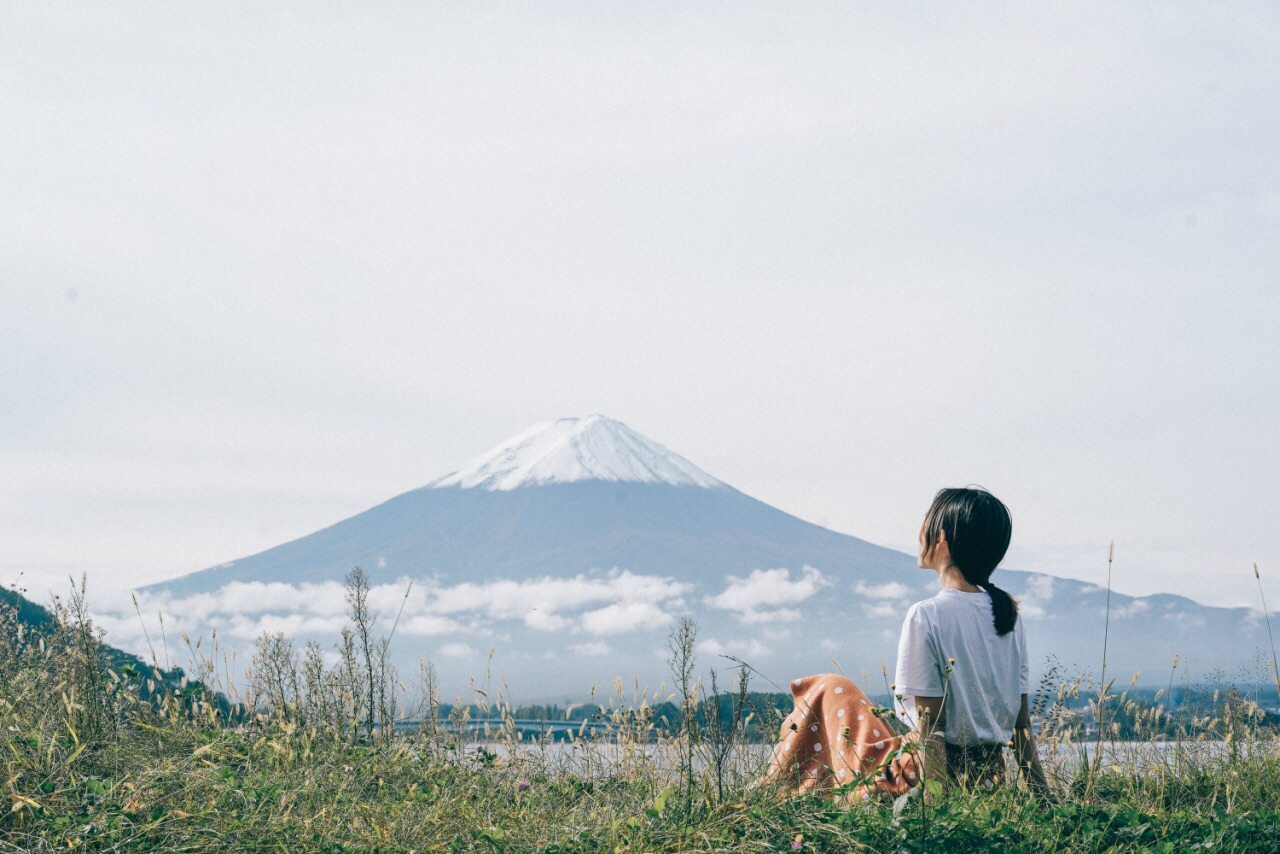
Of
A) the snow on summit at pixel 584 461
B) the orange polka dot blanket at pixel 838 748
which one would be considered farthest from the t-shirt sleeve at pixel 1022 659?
the snow on summit at pixel 584 461

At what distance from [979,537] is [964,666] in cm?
45

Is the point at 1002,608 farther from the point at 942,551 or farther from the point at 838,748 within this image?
the point at 838,748

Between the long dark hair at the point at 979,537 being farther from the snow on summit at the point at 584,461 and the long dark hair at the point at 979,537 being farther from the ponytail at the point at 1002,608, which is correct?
the snow on summit at the point at 584,461

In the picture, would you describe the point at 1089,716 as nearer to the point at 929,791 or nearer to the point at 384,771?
the point at 929,791

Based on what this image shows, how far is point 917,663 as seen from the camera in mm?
3609

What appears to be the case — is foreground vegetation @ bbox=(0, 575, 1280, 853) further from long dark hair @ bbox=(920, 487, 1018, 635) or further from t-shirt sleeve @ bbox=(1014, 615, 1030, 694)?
long dark hair @ bbox=(920, 487, 1018, 635)

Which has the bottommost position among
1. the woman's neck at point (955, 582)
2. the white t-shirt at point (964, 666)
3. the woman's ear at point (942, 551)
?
the white t-shirt at point (964, 666)

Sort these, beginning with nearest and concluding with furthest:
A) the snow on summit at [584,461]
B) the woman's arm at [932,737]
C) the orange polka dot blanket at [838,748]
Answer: the woman's arm at [932,737], the orange polka dot blanket at [838,748], the snow on summit at [584,461]

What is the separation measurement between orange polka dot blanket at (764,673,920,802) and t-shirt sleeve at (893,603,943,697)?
0.17 m

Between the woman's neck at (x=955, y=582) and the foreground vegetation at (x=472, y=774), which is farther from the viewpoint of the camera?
the woman's neck at (x=955, y=582)

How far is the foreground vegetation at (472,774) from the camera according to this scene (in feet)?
11.8

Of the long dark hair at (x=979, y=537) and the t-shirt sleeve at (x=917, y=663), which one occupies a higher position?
the long dark hair at (x=979, y=537)

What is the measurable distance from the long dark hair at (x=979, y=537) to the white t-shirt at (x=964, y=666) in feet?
0.18

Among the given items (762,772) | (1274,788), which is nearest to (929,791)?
(762,772)
